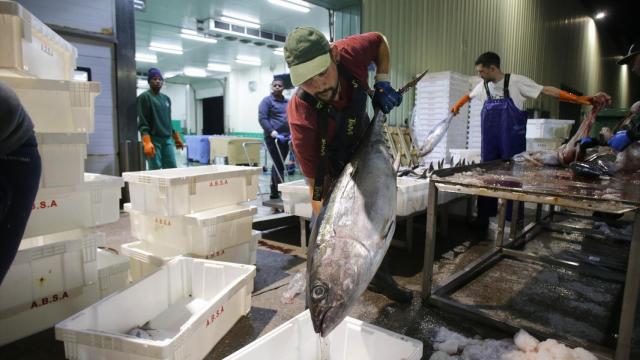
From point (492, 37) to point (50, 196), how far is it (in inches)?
395

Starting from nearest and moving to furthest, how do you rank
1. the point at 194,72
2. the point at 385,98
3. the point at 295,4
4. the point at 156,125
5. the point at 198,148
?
the point at 385,98 → the point at 156,125 → the point at 295,4 → the point at 198,148 → the point at 194,72

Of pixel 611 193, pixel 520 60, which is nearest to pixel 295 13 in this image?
pixel 520 60

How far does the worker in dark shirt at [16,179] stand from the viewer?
1072mm

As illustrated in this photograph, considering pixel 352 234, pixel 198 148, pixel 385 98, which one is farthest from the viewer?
pixel 198 148

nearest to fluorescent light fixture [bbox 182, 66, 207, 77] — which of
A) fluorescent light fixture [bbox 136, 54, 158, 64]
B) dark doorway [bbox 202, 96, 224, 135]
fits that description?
fluorescent light fixture [bbox 136, 54, 158, 64]

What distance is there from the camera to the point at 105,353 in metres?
1.48

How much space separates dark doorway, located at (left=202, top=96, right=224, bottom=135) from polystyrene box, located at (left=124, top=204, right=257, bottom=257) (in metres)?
17.2

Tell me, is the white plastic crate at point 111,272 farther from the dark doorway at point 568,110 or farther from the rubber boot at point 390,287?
the dark doorway at point 568,110

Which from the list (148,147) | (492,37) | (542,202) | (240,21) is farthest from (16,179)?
(492,37)

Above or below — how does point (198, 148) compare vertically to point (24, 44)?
below

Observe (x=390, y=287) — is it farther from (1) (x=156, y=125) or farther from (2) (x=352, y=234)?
(1) (x=156, y=125)

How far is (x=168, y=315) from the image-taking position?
211 cm

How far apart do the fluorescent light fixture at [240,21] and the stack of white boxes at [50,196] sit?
774cm

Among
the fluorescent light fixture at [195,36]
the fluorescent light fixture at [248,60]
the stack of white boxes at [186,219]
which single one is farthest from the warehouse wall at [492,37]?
the fluorescent light fixture at [248,60]
